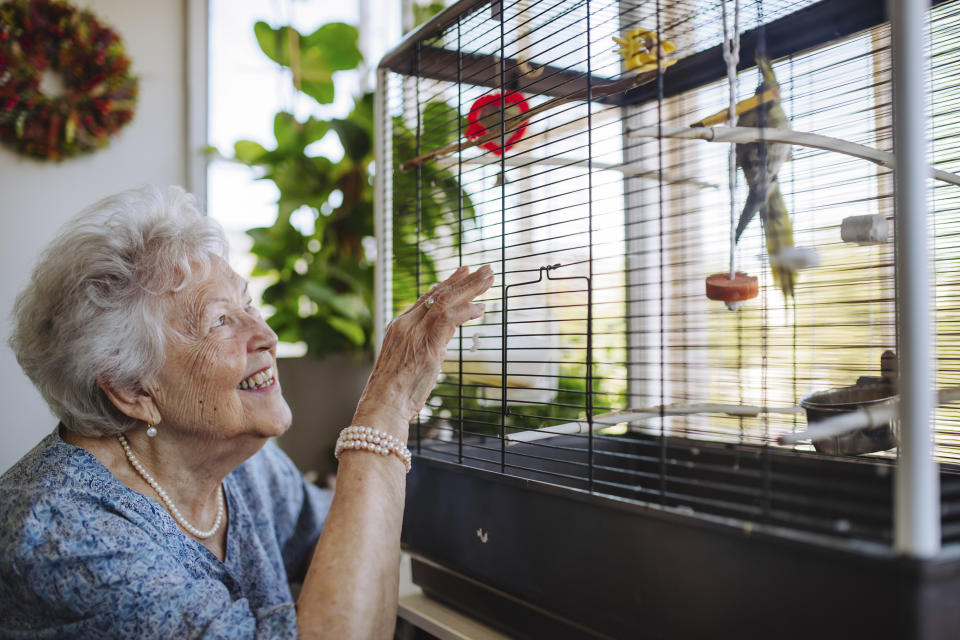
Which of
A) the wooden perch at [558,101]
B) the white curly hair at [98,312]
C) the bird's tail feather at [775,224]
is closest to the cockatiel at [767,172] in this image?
the bird's tail feather at [775,224]

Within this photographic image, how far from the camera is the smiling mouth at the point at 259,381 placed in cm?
102

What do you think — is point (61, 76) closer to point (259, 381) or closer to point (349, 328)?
point (349, 328)

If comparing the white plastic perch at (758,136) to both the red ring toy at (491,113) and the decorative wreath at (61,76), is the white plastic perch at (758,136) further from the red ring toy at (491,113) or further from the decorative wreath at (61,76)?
the decorative wreath at (61,76)

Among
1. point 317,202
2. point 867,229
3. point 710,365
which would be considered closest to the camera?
point 867,229

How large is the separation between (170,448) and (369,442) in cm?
35

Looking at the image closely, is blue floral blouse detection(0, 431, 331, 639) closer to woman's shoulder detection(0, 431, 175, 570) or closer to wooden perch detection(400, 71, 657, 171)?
woman's shoulder detection(0, 431, 175, 570)

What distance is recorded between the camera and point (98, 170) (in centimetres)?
185

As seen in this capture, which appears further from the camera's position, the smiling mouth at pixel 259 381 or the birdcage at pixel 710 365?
the smiling mouth at pixel 259 381

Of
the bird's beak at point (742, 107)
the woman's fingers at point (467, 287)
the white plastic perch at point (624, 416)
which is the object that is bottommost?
the white plastic perch at point (624, 416)

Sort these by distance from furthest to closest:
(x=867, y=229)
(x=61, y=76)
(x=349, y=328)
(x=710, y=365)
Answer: (x=349, y=328) → (x=61, y=76) → (x=710, y=365) → (x=867, y=229)

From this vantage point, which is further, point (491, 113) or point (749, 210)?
point (491, 113)

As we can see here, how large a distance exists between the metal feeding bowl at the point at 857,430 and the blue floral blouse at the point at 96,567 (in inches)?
24.2

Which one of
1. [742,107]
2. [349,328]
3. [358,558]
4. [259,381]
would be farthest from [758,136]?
[349,328]

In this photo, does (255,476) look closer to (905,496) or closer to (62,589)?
(62,589)
